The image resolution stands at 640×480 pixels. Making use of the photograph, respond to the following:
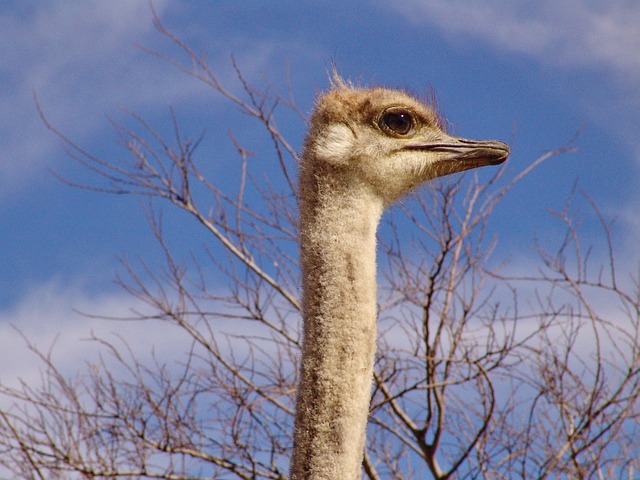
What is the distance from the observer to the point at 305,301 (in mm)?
3074

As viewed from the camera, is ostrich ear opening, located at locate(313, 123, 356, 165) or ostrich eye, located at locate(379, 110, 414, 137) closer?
ostrich ear opening, located at locate(313, 123, 356, 165)

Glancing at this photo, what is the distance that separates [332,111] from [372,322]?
2.99 feet

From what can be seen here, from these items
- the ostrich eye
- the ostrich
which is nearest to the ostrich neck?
the ostrich

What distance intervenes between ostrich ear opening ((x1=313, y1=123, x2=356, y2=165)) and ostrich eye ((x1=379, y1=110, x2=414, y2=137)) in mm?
154

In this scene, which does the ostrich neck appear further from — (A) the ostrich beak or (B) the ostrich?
(A) the ostrich beak

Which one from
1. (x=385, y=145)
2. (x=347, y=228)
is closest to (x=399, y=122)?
(x=385, y=145)

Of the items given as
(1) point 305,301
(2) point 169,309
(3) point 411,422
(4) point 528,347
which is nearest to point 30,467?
(2) point 169,309

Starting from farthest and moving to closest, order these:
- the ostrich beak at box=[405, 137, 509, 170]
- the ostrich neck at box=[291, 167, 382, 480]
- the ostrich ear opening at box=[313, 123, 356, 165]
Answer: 1. the ostrich beak at box=[405, 137, 509, 170]
2. the ostrich ear opening at box=[313, 123, 356, 165]
3. the ostrich neck at box=[291, 167, 382, 480]

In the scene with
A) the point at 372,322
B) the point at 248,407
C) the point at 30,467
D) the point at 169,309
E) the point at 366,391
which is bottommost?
the point at 366,391

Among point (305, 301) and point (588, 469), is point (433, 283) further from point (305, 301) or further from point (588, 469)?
point (305, 301)

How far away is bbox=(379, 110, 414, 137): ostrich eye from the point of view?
3540 mm

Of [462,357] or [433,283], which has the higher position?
[433,283]

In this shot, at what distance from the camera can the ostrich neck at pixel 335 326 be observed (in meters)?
2.78

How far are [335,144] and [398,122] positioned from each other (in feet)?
1.03
